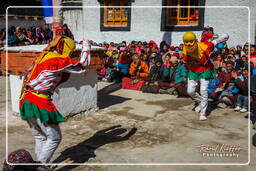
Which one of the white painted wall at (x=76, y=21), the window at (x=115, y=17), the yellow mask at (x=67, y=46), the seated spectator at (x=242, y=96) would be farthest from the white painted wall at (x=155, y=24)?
the yellow mask at (x=67, y=46)

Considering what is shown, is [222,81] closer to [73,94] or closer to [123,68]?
[123,68]

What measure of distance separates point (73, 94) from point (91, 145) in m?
1.71

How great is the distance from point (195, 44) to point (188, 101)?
7.18ft

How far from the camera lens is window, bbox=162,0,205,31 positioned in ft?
40.5

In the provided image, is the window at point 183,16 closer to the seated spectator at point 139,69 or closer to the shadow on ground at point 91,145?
the seated spectator at point 139,69

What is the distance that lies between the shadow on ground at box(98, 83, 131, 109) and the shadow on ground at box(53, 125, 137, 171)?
1781mm

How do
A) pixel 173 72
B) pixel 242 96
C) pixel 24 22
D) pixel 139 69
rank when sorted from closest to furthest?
pixel 242 96 < pixel 173 72 < pixel 139 69 < pixel 24 22

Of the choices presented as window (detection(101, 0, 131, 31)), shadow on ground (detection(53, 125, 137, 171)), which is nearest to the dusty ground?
shadow on ground (detection(53, 125, 137, 171))

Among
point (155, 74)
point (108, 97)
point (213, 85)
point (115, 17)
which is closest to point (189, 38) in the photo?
point (213, 85)

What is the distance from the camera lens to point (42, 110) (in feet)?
12.0

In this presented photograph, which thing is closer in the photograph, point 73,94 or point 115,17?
point 73,94

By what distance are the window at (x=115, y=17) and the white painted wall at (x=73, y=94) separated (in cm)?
755

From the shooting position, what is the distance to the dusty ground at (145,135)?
181 inches

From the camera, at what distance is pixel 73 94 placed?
652 cm
